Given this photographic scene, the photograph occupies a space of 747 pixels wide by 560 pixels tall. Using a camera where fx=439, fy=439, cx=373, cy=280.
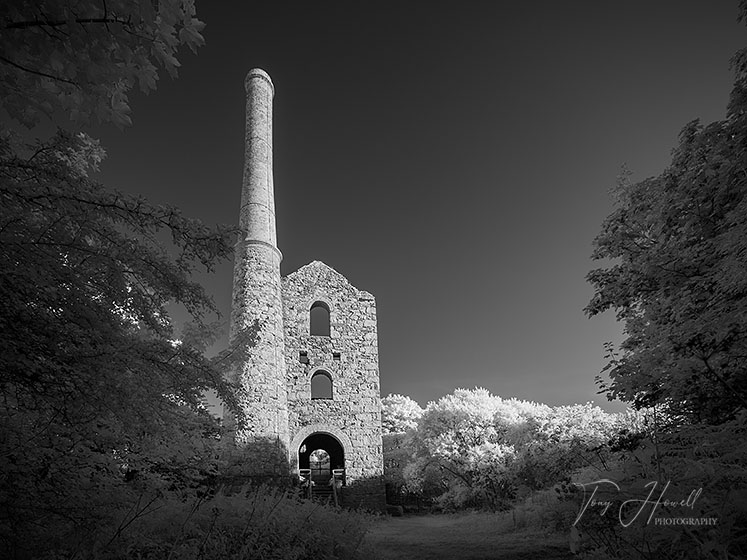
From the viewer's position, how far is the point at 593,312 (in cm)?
841

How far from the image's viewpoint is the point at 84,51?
8.32 ft

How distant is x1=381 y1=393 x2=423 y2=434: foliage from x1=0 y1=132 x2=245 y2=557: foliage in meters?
31.7

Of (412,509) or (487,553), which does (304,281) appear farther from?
(487,553)

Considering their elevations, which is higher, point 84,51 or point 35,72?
point 84,51

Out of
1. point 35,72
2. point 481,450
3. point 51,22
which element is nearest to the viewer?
point 51,22

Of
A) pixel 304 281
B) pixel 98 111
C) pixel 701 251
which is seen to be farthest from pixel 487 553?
pixel 304 281

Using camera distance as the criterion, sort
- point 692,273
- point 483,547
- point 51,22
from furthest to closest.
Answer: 1. point 483,547
2. point 692,273
3. point 51,22

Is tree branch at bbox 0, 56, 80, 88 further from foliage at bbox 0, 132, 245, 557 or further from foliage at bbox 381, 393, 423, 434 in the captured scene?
foliage at bbox 381, 393, 423, 434

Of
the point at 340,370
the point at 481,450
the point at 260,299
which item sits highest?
the point at 260,299

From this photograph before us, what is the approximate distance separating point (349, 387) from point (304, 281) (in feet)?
17.1

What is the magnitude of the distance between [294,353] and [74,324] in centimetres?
1593

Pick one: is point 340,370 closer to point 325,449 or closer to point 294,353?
point 294,353

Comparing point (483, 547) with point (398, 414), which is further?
point (398, 414)

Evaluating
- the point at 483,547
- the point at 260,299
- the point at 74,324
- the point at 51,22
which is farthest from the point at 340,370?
the point at 51,22
